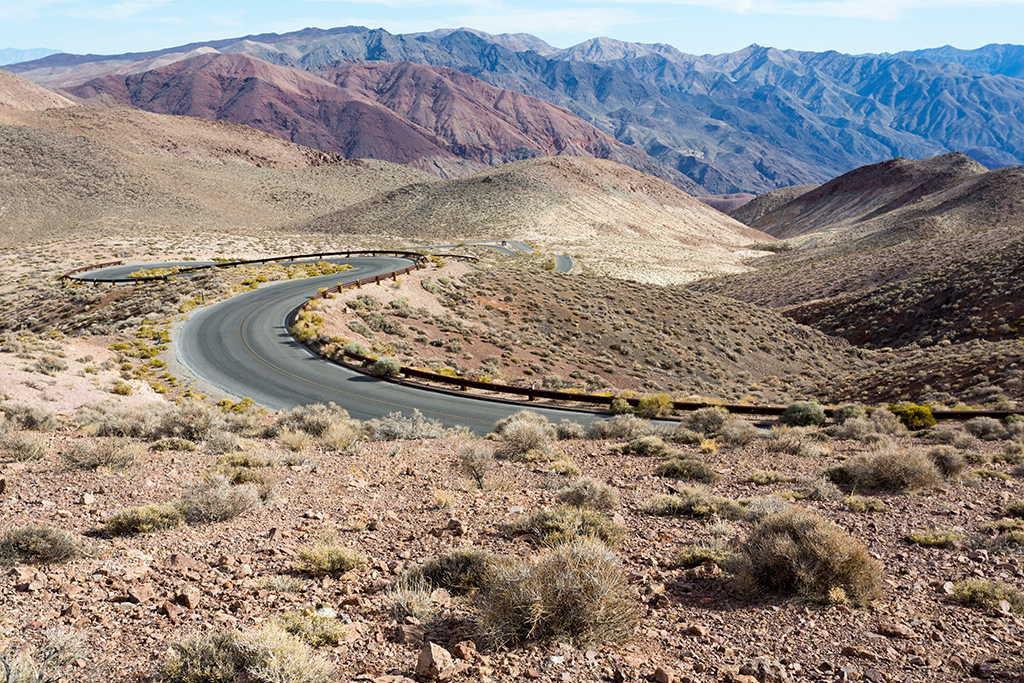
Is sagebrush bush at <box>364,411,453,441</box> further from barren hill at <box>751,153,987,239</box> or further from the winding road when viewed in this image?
barren hill at <box>751,153,987,239</box>

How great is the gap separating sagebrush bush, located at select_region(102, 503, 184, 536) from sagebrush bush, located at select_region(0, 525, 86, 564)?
78cm

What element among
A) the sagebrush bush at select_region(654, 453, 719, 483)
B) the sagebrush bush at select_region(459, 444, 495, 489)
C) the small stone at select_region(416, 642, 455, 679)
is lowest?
the sagebrush bush at select_region(654, 453, 719, 483)

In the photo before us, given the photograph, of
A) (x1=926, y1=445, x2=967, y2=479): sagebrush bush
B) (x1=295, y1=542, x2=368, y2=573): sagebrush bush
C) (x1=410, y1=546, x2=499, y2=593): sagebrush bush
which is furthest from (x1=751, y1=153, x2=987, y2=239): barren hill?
→ (x1=295, y1=542, x2=368, y2=573): sagebrush bush

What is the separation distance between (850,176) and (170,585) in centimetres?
21712

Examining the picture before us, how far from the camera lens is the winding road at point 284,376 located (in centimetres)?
1875

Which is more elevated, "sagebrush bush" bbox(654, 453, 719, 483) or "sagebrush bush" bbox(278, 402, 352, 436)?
"sagebrush bush" bbox(654, 453, 719, 483)

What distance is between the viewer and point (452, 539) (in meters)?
7.69

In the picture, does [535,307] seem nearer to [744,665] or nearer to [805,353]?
[805,353]

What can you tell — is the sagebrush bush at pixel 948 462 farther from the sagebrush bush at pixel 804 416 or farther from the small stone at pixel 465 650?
the small stone at pixel 465 650

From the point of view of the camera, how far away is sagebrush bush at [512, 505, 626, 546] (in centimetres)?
756

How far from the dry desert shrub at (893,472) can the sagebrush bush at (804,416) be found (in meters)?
7.45

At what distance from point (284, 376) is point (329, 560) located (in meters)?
16.5

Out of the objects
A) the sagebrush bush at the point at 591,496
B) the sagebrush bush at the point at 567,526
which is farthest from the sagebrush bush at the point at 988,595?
the sagebrush bush at the point at 591,496

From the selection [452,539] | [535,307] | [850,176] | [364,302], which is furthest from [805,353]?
[850,176]
